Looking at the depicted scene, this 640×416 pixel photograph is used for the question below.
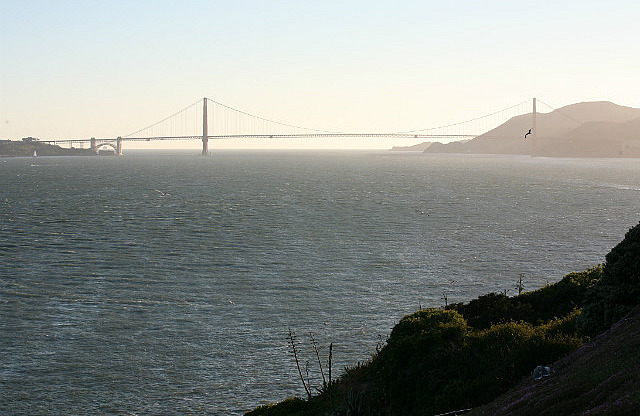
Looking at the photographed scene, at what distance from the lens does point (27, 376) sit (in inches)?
1233

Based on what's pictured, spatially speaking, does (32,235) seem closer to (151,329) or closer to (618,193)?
(151,329)

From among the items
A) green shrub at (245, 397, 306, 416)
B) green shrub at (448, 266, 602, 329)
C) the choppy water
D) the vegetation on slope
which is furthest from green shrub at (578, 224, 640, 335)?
the choppy water

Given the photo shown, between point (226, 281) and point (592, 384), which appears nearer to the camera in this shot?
point (592, 384)

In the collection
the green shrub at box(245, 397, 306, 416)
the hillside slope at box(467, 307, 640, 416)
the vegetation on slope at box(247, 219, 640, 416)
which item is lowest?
the green shrub at box(245, 397, 306, 416)

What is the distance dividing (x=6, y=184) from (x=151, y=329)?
13864cm

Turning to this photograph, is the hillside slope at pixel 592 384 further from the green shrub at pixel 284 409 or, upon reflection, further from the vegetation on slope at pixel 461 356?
the green shrub at pixel 284 409

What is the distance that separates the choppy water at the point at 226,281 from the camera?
3150 cm

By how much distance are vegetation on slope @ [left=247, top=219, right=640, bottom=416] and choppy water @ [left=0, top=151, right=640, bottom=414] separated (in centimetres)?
658

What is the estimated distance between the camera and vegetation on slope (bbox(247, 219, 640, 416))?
2167cm

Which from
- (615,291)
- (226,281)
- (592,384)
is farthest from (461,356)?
(226,281)

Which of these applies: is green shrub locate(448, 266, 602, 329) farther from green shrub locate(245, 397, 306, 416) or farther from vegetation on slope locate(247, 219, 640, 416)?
green shrub locate(245, 397, 306, 416)

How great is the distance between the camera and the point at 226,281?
50.2m

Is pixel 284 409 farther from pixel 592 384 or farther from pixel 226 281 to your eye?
pixel 226 281

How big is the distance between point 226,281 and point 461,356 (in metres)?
29.5
